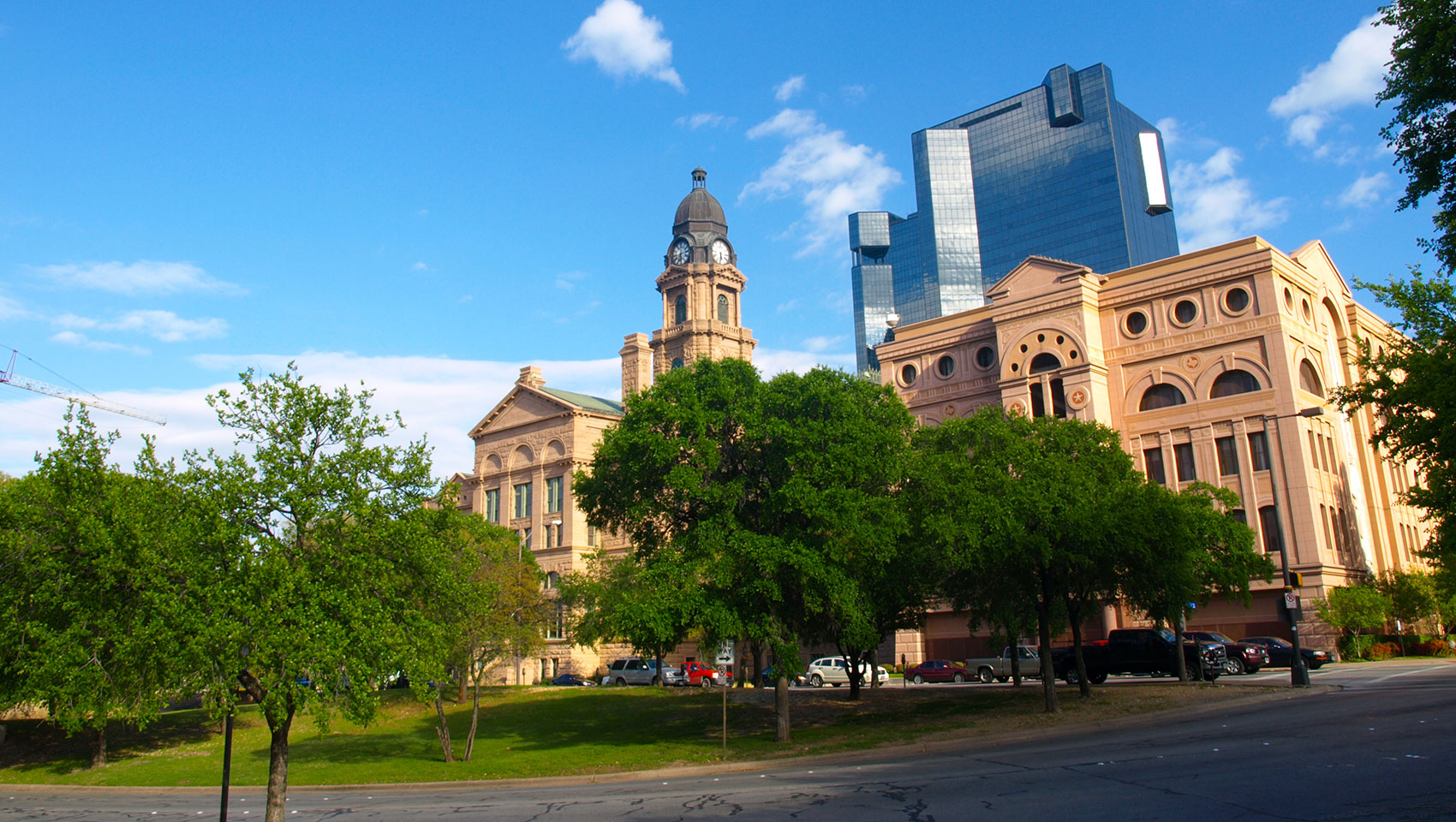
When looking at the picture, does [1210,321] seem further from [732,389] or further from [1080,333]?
[732,389]

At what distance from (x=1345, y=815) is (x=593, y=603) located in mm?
43795

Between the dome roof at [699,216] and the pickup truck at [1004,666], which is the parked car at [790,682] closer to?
the pickup truck at [1004,666]

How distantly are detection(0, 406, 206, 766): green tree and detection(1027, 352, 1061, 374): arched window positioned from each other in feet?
158

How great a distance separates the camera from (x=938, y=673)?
1865 inches

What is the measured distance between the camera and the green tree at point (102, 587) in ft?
52.9

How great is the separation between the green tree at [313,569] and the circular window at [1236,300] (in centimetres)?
4610

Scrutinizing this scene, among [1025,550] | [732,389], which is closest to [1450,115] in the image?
[1025,550]

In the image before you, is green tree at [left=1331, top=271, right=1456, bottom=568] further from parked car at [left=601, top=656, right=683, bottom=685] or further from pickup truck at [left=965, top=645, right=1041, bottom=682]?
parked car at [left=601, top=656, right=683, bottom=685]

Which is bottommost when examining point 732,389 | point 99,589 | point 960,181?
point 99,589

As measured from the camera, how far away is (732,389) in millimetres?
28375

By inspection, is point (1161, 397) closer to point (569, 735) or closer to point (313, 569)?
point (569, 735)

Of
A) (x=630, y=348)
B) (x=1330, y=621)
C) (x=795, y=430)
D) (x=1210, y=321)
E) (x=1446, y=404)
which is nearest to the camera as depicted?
(x=1446, y=404)

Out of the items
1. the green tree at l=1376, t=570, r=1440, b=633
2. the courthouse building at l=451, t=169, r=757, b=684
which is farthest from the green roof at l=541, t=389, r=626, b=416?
the green tree at l=1376, t=570, r=1440, b=633

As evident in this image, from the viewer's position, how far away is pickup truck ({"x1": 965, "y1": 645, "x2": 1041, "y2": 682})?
4359 centimetres
